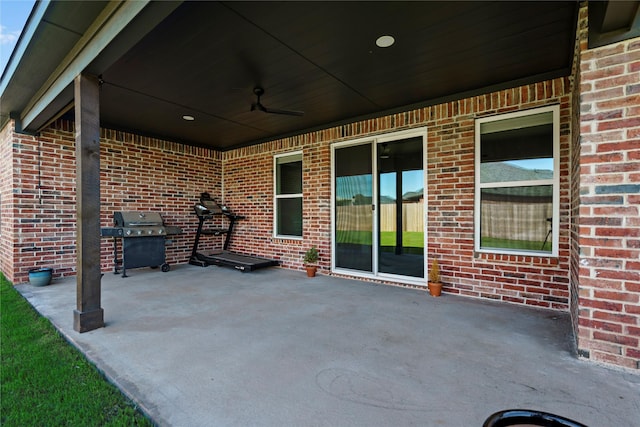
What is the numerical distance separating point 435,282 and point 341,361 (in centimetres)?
229

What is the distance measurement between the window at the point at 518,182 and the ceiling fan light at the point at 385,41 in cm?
187

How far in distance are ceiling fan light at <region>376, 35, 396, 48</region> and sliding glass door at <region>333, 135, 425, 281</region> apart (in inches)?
75.7

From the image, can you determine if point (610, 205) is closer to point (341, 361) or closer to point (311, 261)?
point (341, 361)

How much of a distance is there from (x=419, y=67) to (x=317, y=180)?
9.06 feet

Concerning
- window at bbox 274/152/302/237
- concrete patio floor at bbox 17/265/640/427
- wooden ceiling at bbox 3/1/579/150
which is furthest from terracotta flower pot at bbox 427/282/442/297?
window at bbox 274/152/302/237

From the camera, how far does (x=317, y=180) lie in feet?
18.7

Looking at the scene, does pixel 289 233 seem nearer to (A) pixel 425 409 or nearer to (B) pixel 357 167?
(B) pixel 357 167

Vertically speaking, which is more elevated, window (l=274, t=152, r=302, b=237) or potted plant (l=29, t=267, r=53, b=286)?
window (l=274, t=152, r=302, b=237)

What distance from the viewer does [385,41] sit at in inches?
113

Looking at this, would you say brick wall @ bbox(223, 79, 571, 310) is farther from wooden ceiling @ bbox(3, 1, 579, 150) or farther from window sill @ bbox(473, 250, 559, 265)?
wooden ceiling @ bbox(3, 1, 579, 150)

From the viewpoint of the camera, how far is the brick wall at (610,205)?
82.5 inches

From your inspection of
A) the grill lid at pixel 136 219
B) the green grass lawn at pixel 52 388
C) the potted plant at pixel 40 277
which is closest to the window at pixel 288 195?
the grill lid at pixel 136 219

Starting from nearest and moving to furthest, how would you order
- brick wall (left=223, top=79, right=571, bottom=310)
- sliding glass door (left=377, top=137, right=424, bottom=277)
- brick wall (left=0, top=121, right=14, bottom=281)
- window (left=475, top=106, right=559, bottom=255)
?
brick wall (left=223, top=79, right=571, bottom=310) < window (left=475, top=106, right=559, bottom=255) < sliding glass door (left=377, top=137, right=424, bottom=277) < brick wall (left=0, top=121, right=14, bottom=281)

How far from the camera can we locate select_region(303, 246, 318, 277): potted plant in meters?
5.31
